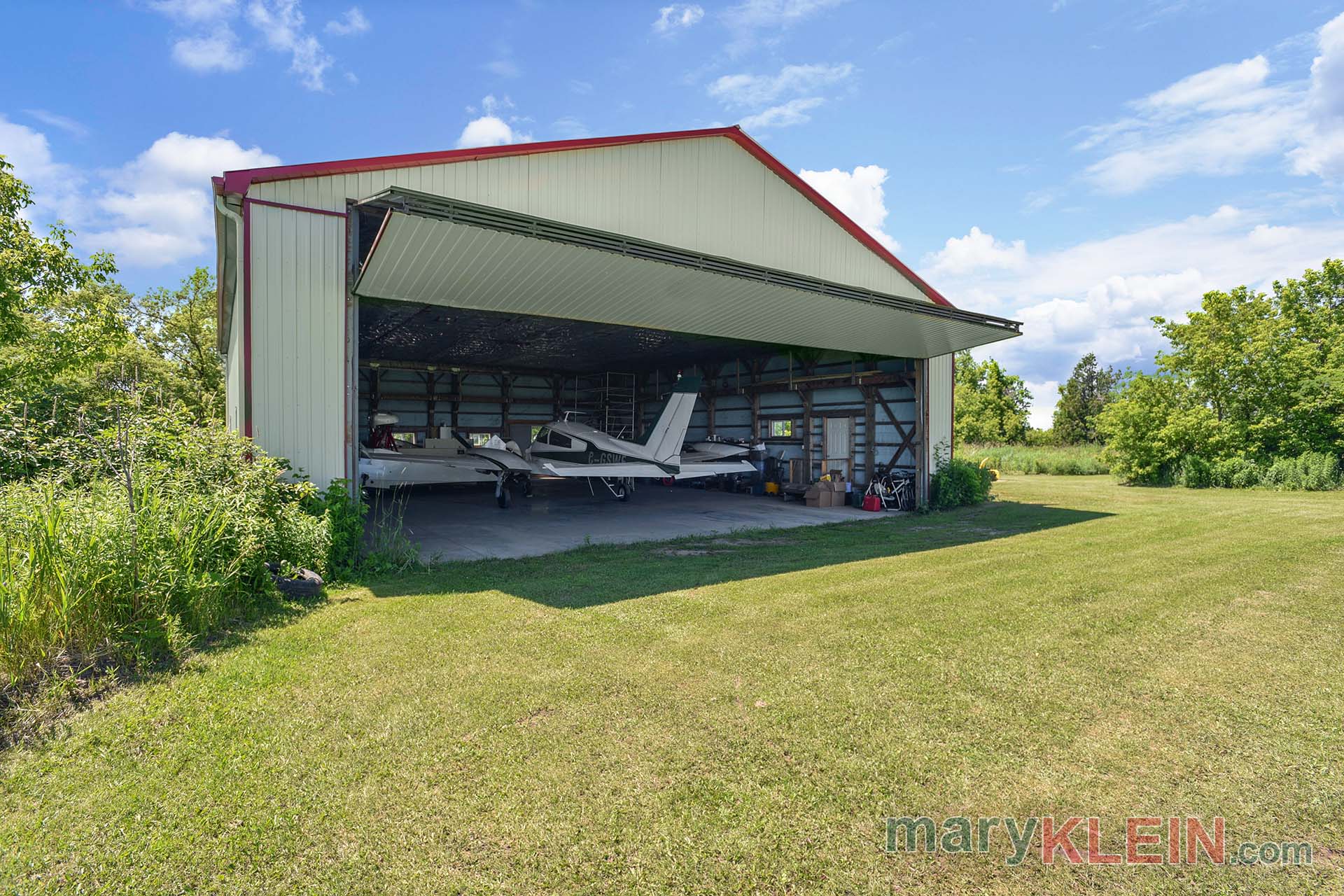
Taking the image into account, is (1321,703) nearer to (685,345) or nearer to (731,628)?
(731,628)

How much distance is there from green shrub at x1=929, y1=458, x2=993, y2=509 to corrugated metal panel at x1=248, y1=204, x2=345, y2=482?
12.9 m

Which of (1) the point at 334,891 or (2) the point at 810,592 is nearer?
(1) the point at 334,891

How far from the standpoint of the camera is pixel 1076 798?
284 centimetres

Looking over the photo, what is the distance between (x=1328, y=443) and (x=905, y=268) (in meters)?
17.1

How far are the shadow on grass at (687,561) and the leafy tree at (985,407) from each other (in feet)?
108

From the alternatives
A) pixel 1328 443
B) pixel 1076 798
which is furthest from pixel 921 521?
pixel 1328 443

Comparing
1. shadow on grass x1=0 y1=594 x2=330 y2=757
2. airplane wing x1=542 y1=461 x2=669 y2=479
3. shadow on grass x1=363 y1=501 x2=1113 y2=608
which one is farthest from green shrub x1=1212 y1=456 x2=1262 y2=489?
shadow on grass x1=0 y1=594 x2=330 y2=757

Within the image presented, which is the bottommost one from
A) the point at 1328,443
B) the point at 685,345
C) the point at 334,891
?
the point at 334,891

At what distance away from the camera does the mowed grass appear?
2402 mm

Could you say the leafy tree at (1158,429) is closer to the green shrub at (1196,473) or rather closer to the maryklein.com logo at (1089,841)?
the green shrub at (1196,473)

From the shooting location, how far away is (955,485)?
15.0 meters

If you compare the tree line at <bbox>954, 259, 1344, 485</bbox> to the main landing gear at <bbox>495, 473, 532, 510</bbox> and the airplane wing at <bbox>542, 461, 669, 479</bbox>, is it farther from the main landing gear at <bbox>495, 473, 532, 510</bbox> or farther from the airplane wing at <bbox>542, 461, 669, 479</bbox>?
the main landing gear at <bbox>495, 473, 532, 510</bbox>

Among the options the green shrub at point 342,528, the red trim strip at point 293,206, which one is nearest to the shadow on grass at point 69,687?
the green shrub at point 342,528

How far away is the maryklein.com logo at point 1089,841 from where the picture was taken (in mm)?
2473
